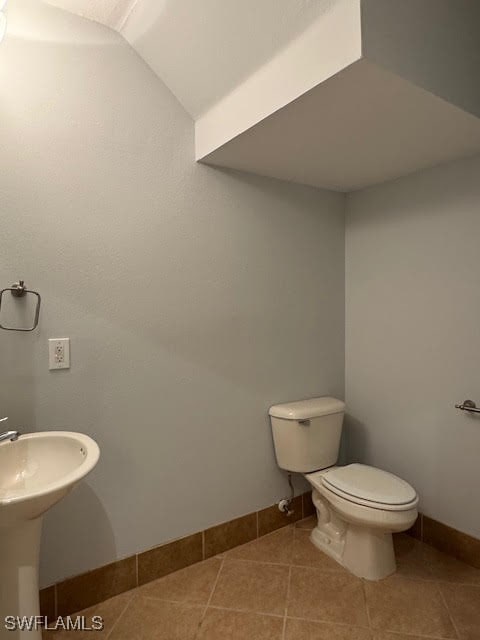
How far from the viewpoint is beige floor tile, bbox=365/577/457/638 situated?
1391 millimetres

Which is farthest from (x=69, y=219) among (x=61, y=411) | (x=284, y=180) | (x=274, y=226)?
(x=284, y=180)

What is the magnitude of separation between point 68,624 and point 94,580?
0.15 meters

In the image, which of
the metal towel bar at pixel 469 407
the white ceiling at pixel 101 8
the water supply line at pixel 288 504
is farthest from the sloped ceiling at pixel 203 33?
the water supply line at pixel 288 504

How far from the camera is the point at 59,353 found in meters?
1.41

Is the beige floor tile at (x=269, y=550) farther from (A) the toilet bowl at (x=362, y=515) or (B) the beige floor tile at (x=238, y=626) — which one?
(B) the beige floor tile at (x=238, y=626)

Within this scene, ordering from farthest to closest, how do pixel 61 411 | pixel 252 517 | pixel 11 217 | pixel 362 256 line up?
1. pixel 362 256
2. pixel 252 517
3. pixel 61 411
4. pixel 11 217

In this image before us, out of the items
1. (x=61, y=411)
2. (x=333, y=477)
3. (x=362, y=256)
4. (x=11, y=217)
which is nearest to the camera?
(x=11, y=217)

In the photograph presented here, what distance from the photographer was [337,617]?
1450mm

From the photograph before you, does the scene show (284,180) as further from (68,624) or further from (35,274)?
(68,624)

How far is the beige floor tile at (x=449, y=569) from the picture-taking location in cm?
166

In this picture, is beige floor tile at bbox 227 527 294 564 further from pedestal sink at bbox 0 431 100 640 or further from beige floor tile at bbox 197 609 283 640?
pedestal sink at bbox 0 431 100 640

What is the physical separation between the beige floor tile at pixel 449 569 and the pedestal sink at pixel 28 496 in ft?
5.55

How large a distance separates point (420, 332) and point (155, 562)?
1744 mm

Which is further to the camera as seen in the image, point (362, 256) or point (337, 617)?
point (362, 256)
